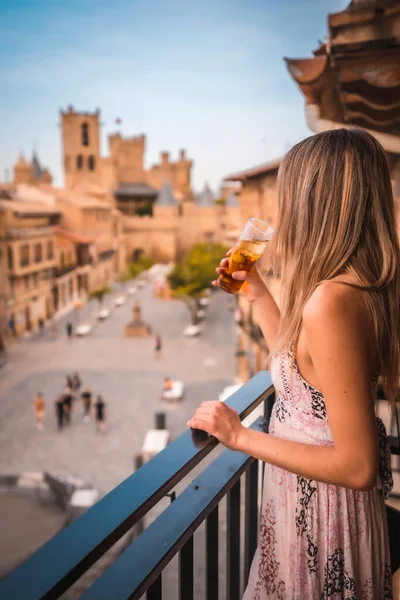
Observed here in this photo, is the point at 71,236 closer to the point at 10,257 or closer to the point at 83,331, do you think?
the point at 10,257

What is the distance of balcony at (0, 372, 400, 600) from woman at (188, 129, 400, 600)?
3.4 inches

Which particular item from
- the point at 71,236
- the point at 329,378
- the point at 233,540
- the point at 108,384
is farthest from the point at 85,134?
the point at 329,378

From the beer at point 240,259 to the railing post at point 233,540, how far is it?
0.42m

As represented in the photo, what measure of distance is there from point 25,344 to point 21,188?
11.3 m

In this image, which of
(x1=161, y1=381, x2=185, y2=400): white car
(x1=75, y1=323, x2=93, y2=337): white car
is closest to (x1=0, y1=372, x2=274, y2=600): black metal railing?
(x1=161, y1=381, x2=185, y2=400): white car

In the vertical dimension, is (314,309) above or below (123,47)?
below

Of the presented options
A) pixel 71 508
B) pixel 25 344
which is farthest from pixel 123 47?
pixel 71 508

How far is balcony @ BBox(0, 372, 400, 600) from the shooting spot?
486 mm

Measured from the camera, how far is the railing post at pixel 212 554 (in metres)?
0.84

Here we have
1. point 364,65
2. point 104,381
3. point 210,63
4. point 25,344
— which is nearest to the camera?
point 364,65

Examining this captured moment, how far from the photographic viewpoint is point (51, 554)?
50cm

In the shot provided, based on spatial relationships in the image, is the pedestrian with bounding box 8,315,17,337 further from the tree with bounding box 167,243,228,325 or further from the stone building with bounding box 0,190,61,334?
the tree with bounding box 167,243,228,325

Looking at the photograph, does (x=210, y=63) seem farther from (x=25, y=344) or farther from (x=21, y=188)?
(x=25, y=344)

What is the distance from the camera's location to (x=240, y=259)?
3.63 ft
